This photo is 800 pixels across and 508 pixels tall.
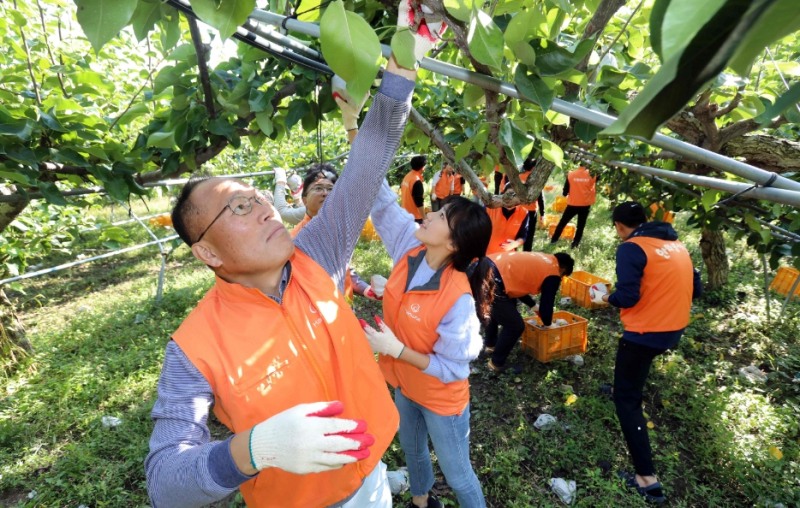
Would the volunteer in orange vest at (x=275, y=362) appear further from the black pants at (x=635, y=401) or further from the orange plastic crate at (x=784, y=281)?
the orange plastic crate at (x=784, y=281)

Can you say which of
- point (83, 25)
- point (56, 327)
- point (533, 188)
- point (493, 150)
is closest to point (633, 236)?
point (533, 188)

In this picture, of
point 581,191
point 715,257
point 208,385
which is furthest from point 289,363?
point 581,191

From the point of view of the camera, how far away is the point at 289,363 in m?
1.24

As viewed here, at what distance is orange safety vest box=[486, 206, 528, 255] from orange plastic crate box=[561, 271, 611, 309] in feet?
3.23

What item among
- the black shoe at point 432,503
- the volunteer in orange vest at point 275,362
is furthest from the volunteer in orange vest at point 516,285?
the volunteer in orange vest at point 275,362

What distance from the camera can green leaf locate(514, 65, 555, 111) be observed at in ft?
3.10

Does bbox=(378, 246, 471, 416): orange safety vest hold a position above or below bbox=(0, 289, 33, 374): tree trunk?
above

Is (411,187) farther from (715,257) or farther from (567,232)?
(715,257)

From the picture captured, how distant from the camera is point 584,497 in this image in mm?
2797

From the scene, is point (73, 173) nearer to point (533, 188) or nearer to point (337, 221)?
point (337, 221)

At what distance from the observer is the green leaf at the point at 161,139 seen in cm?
172

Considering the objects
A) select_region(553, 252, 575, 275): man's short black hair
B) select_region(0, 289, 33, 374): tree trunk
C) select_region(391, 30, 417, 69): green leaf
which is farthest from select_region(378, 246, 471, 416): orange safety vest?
select_region(0, 289, 33, 374): tree trunk

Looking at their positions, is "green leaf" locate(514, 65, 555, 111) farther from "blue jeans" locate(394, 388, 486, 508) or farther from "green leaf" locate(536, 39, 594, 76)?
"blue jeans" locate(394, 388, 486, 508)

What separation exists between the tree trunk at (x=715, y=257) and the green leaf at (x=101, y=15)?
21.8 ft
